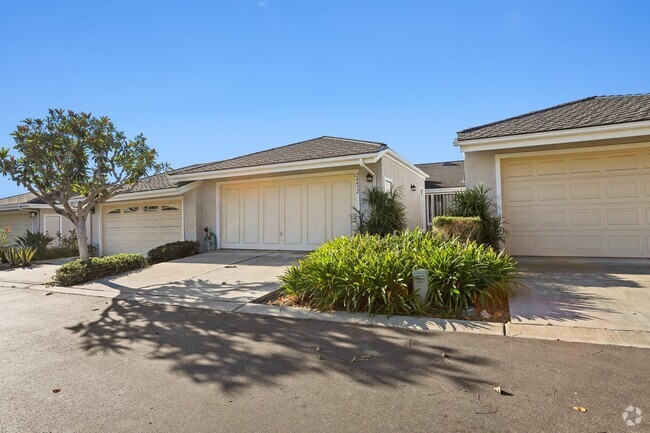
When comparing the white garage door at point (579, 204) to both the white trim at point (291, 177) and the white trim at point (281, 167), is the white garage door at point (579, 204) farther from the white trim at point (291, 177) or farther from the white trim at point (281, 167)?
the white trim at point (291, 177)

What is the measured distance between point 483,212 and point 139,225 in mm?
13069

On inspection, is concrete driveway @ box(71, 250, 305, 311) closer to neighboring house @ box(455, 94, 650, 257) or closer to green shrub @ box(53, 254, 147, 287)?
green shrub @ box(53, 254, 147, 287)

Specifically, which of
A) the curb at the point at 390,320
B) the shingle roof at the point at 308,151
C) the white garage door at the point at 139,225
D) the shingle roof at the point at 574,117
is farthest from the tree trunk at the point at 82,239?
the shingle roof at the point at 574,117

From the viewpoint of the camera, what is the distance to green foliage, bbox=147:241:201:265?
1141cm

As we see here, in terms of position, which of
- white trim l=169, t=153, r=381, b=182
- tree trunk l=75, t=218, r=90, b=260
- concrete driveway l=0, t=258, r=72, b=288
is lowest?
concrete driveway l=0, t=258, r=72, b=288

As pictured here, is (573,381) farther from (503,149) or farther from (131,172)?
(131,172)

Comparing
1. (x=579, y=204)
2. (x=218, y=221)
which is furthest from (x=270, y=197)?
(x=579, y=204)

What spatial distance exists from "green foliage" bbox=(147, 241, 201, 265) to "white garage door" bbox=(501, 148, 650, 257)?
377 inches

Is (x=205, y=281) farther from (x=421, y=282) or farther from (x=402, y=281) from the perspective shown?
(x=421, y=282)

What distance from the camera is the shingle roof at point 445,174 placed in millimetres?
18031

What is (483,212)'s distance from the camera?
8586 mm

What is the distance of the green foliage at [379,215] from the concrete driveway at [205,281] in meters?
2.16

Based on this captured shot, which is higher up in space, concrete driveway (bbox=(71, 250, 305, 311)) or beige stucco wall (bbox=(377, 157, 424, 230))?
beige stucco wall (bbox=(377, 157, 424, 230))

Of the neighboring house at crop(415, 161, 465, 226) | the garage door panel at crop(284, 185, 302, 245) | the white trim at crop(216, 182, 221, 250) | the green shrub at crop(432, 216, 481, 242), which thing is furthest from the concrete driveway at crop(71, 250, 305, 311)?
the neighboring house at crop(415, 161, 465, 226)
